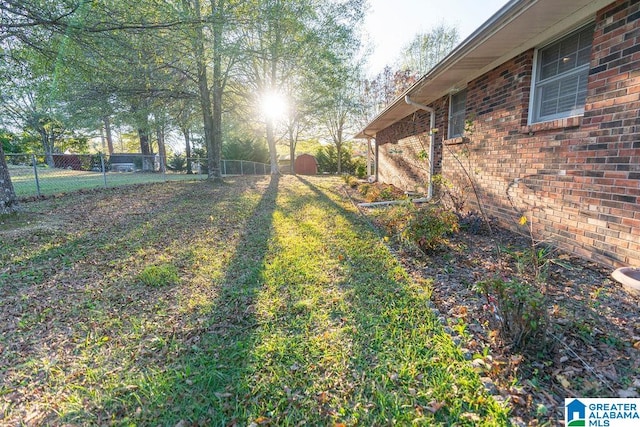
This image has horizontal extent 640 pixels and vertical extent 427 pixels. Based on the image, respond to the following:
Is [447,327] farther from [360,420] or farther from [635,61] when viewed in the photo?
[635,61]

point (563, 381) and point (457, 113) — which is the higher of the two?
point (457, 113)

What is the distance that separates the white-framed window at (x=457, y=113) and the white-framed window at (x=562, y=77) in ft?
6.03

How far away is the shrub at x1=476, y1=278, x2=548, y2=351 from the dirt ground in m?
0.06

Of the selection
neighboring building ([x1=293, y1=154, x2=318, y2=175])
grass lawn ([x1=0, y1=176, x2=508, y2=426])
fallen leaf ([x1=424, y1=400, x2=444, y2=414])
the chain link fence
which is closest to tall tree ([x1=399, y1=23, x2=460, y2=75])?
neighboring building ([x1=293, y1=154, x2=318, y2=175])

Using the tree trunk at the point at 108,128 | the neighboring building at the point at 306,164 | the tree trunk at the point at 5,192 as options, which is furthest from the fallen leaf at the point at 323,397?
the neighboring building at the point at 306,164

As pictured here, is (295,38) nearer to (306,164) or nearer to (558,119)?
(558,119)

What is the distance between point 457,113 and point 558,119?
2.90 m

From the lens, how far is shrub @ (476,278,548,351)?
1878 millimetres

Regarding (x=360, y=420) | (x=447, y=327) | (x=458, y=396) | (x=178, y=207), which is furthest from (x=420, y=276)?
(x=178, y=207)

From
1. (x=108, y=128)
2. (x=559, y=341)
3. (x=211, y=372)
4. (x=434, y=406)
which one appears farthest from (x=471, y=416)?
(x=108, y=128)

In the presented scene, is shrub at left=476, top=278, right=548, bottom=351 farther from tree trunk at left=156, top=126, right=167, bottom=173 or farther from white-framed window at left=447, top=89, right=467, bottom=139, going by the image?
tree trunk at left=156, top=126, right=167, bottom=173

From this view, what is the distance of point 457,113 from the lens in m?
6.33

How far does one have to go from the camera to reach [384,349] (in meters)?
2.17

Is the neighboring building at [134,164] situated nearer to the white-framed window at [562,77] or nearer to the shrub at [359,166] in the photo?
the shrub at [359,166]
